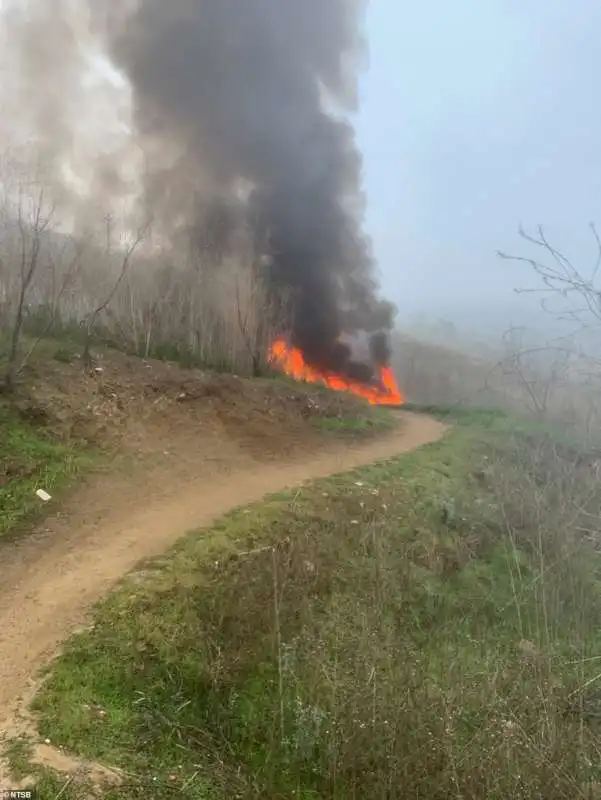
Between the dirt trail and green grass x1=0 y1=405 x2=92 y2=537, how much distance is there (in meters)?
0.40

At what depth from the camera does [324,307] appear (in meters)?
24.4

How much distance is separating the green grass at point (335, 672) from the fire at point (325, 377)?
12662 millimetres

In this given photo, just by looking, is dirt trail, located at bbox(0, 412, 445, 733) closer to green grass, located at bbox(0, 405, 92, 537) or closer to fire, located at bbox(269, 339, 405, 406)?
green grass, located at bbox(0, 405, 92, 537)

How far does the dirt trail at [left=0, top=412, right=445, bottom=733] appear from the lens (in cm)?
620

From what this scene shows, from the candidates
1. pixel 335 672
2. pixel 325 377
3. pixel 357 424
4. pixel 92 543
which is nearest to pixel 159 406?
pixel 357 424

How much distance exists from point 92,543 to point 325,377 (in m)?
16.6

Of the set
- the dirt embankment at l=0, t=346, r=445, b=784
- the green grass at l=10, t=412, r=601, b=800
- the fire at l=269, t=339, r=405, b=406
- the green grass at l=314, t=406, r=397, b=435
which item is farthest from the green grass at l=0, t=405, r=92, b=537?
the fire at l=269, t=339, r=405, b=406

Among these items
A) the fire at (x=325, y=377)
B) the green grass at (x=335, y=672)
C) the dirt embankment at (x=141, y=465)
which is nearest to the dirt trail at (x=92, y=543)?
the dirt embankment at (x=141, y=465)

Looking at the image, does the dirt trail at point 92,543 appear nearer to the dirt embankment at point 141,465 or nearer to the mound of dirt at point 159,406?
the dirt embankment at point 141,465

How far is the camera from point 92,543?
28.1 feet

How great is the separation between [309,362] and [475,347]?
28191 mm

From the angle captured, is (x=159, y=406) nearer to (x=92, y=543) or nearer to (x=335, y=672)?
(x=92, y=543)

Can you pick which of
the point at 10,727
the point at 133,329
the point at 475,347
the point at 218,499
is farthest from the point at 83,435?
the point at 475,347

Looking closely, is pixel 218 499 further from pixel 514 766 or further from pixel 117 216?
pixel 117 216
